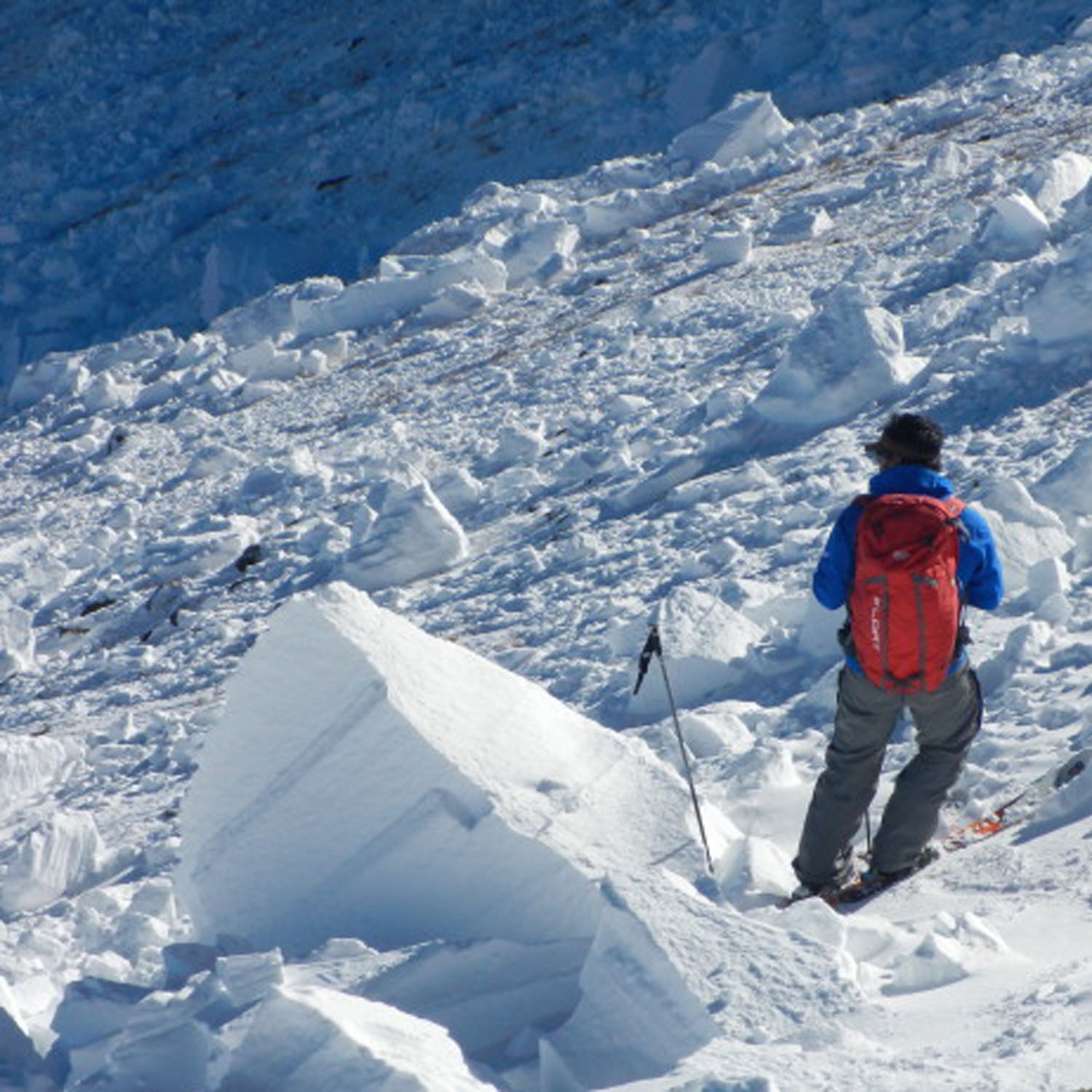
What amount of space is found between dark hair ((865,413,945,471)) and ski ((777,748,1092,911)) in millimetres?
1052

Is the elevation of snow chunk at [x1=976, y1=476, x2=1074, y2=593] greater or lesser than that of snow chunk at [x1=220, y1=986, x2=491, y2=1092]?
lesser

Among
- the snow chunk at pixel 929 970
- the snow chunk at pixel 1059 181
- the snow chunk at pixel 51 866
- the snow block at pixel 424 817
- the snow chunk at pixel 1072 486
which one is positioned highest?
the snow block at pixel 424 817

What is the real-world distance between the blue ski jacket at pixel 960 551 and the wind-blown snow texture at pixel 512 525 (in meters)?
0.70

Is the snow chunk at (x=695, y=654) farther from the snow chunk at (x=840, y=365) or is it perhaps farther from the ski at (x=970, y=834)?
the snow chunk at (x=840, y=365)

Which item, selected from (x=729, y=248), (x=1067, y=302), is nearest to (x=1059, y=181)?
(x=729, y=248)

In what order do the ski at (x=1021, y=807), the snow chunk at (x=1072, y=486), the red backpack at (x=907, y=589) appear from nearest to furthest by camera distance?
the red backpack at (x=907, y=589)
the ski at (x=1021, y=807)
the snow chunk at (x=1072, y=486)

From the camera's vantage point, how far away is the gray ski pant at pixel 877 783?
16.4ft

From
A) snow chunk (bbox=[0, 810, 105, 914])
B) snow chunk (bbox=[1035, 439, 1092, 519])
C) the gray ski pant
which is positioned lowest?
snow chunk (bbox=[1035, 439, 1092, 519])

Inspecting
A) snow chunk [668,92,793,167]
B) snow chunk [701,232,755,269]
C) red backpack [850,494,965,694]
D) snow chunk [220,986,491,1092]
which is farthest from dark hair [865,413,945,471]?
snow chunk [668,92,793,167]

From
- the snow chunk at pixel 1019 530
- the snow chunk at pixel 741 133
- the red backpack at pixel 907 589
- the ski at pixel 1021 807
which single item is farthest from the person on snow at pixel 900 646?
the snow chunk at pixel 741 133

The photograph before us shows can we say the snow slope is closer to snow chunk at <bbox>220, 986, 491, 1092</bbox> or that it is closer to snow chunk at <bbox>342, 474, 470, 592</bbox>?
snow chunk at <bbox>342, 474, 470, 592</bbox>

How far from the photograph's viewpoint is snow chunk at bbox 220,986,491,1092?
337 cm

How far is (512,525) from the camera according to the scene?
9664 millimetres

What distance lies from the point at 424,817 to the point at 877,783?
1346 millimetres
